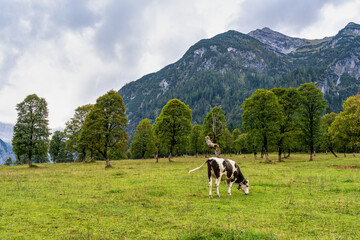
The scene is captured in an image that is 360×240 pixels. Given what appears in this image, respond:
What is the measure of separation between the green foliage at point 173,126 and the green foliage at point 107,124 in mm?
12903

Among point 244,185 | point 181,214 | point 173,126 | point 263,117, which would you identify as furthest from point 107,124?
point 263,117

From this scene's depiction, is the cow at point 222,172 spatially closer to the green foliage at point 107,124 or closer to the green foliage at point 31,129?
the green foliage at point 107,124

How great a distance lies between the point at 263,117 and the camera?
4528 cm

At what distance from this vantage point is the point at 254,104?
45.9 meters

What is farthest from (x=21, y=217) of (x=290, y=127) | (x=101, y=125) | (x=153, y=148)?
(x=153, y=148)

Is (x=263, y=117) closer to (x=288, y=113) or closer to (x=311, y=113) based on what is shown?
(x=288, y=113)

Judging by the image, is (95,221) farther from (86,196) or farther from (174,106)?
(174,106)

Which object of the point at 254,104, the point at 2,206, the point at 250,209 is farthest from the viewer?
the point at 254,104

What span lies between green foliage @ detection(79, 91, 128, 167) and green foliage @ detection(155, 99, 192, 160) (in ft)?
42.3

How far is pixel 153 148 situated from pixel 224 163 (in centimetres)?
6161

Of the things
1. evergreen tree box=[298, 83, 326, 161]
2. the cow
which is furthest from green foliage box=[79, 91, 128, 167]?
evergreen tree box=[298, 83, 326, 161]

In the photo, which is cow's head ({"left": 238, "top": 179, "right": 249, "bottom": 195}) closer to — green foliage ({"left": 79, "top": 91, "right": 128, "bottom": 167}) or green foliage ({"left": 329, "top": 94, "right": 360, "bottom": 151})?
green foliage ({"left": 329, "top": 94, "right": 360, "bottom": 151})

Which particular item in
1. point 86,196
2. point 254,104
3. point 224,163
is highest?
point 254,104

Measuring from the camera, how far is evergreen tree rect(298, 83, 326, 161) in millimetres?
46031
